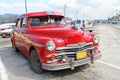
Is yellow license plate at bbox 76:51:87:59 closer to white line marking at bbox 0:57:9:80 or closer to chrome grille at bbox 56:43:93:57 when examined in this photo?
chrome grille at bbox 56:43:93:57

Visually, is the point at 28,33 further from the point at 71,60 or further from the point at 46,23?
the point at 71,60

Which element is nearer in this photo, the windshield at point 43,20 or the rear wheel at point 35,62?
the rear wheel at point 35,62

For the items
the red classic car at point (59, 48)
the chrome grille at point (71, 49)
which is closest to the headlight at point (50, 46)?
the red classic car at point (59, 48)

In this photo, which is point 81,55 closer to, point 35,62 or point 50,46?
point 50,46

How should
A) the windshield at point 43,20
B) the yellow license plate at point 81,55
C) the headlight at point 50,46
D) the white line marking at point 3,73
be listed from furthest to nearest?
the windshield at point 43,20, the white line marking at point 3,73, the yellow license plate at point 81,55, the headlight at point 50,46

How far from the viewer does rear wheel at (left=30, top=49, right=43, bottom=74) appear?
592cm

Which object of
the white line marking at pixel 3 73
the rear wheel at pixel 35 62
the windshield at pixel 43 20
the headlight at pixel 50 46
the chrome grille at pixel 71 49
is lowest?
the white line marking at pixel 3 73

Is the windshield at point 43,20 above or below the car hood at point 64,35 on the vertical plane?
above

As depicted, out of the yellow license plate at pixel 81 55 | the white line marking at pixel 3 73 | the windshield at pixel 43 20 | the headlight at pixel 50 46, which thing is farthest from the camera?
the windshield at pixel 43 20

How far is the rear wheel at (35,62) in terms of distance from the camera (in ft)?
19.4

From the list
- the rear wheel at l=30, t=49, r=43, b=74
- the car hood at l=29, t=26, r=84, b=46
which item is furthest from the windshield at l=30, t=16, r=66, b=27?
the rear wheel at l=30, t=49, r=43, b=74

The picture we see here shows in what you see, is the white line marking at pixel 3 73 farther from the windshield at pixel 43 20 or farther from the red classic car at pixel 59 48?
the windshield at pixel 43 20

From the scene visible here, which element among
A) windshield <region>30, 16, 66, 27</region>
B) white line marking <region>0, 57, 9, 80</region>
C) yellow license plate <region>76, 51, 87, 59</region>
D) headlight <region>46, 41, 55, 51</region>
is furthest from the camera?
windshield <region>30, 16, 66, 27</region>

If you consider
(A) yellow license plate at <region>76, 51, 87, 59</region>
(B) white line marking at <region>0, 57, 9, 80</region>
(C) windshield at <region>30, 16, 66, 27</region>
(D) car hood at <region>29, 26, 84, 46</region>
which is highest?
(C) windshield at <region>30, 16, 66, 27</region>
